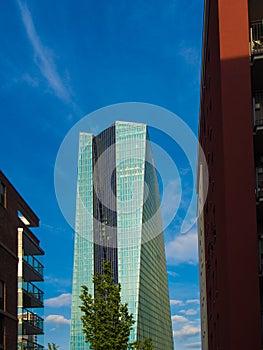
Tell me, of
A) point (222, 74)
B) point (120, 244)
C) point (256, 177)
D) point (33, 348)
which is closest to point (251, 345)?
point (256, 177)

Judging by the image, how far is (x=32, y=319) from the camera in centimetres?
5019

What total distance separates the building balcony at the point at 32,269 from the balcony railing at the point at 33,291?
54 cm

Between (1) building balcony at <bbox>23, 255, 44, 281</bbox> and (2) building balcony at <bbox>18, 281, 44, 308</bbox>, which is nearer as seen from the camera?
(2) building balcony at <bbox>18, 281, 44, 308</bbox>

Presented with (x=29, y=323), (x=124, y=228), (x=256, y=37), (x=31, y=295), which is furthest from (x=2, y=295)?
(x=124, y=228)

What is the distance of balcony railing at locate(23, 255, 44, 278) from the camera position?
4925 cm

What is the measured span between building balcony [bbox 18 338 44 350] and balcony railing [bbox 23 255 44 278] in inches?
215

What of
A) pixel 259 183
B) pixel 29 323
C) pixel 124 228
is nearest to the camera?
pixel 259 183

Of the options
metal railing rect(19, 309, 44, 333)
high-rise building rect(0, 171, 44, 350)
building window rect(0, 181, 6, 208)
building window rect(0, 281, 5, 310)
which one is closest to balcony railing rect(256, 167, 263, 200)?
high-rise building rect(0, 171, 44, 350)

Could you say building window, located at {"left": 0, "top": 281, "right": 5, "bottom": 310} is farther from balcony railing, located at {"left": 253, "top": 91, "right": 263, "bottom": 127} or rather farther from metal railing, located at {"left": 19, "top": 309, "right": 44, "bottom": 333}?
balcony railing, located at {"left": 253, "top": 91, "right": 263, "bottom": 127}

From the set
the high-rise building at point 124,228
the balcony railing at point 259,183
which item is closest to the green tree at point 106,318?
the balcony railing at point 259,183

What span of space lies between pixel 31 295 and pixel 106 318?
16162 mm

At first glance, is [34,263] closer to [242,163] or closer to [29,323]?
[29,323]

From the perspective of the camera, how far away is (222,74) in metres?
24.0

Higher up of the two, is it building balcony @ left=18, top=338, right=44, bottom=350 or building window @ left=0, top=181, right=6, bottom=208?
building window @ left=0, top=181, right=6, bottom=208
